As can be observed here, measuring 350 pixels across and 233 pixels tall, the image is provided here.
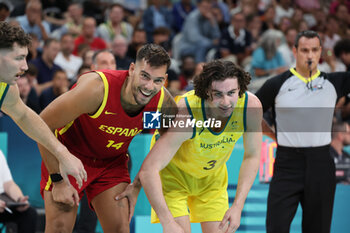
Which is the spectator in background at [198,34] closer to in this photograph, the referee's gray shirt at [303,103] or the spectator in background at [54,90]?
the spectator in background at [54,90]

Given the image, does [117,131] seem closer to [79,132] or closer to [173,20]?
[79,132]

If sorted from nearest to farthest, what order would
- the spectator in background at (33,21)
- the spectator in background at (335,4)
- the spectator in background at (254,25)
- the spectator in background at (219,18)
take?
the spectator in background at (33,21) < the spectator in background at (254,25) < the spectator in background at (219,18) < the spectator in background at (335,4)

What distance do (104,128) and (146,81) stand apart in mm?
502

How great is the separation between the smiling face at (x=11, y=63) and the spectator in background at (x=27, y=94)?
3914 millimetres

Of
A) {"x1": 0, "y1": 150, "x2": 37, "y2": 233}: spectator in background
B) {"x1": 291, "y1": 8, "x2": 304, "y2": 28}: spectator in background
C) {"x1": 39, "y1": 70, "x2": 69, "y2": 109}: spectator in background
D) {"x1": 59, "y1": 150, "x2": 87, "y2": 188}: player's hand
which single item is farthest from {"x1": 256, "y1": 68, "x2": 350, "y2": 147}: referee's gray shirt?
{"x1": 291, "y1": 8, "x2": 304, "y2": 28}: spectator in background

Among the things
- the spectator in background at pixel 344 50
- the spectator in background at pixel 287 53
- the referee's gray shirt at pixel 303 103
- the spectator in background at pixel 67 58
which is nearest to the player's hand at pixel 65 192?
the referee's gray shirt at pixel 303 103

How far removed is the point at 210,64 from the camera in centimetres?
422

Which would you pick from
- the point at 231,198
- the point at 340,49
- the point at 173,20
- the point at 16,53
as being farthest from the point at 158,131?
the point at 173,20

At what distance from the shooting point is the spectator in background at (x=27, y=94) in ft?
25.2

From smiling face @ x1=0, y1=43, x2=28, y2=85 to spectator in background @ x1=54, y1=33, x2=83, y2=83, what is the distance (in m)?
5.71

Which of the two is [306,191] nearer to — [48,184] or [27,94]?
[48,184]

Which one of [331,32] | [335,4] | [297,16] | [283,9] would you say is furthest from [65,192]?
[335,4]

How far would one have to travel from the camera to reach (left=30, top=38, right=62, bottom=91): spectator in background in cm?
908

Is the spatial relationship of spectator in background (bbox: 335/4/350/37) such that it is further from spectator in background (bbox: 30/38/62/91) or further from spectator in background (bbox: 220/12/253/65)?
spectator in background (bbox: 30/38/62/91)
